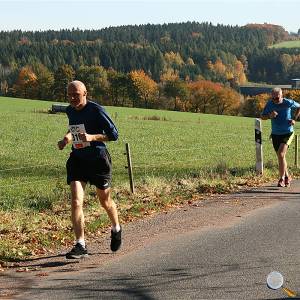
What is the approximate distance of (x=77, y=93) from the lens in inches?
243

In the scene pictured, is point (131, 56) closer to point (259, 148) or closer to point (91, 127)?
point (259, 148)

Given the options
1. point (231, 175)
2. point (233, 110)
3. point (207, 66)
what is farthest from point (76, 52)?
point (231, 175)

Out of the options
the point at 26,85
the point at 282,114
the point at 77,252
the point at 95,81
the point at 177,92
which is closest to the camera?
the point at 77,252

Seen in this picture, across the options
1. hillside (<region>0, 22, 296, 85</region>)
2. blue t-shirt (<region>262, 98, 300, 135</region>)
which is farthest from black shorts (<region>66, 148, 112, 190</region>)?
hillside (<region>0, 22, 296, 85</region>)

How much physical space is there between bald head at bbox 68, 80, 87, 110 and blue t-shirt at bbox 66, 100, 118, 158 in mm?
114

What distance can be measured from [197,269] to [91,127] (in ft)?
6.57

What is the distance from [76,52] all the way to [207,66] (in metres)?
37.8

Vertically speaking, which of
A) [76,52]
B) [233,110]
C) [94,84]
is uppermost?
[76,52]

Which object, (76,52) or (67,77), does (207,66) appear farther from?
(67,77)

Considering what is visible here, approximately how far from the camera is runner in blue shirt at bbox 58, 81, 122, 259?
6215 millimetres

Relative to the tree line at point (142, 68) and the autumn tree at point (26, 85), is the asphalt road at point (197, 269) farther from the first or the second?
the autumn tree at point (26, 85)

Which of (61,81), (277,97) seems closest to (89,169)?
(277,97)

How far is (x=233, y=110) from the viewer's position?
98.4 meters

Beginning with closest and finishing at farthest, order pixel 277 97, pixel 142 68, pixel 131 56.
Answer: pixel 277 97
pixel 142 68
pixel 131 56
